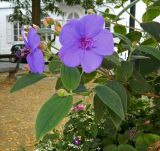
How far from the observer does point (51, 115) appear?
25.0 inches

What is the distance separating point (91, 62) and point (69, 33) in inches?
2.3

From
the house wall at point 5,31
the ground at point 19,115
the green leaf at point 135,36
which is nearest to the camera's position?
the green leaf at point 135,36

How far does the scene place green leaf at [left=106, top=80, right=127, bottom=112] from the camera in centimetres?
72

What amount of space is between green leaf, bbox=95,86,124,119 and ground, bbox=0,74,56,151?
229 centimetres

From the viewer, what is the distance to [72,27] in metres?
0.66

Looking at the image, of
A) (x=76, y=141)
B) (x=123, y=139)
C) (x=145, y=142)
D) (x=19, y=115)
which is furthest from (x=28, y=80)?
(x=19, y=115)

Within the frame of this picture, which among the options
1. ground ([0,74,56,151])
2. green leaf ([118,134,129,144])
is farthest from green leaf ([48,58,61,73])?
ground ([0,74,56,151])

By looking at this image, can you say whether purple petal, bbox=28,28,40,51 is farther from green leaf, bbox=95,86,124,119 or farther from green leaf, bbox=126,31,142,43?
green leaf, bbox=126,31,142,43

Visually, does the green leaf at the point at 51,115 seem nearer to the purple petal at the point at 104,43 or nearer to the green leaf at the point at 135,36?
the purple petal at the point at 104,43

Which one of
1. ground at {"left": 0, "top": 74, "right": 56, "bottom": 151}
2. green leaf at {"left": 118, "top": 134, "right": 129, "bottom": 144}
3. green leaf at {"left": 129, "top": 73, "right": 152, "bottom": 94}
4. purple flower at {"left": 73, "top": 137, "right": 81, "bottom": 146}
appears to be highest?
green leaf at {"left": 129, "top": 73, "right": 152, "bottom": 94}

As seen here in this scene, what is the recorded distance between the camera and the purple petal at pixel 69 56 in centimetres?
66

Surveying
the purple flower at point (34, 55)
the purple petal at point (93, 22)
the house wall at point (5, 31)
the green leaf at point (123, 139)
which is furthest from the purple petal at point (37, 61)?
the house wall at point (5, 31)

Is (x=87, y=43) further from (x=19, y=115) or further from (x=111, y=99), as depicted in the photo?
(x=19, y=115)

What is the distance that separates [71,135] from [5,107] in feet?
16.3
